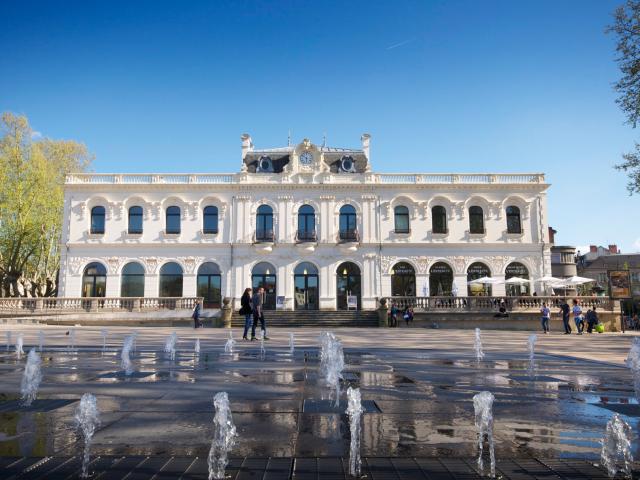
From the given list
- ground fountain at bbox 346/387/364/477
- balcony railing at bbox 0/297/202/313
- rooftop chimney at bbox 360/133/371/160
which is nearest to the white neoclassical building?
rooftop chimney at bbox 360/133/371/160

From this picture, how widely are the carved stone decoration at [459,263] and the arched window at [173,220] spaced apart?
2214cm

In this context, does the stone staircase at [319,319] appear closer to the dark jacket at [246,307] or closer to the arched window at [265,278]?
the arched window at [265,278]

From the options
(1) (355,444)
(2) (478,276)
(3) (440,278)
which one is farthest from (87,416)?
(2) (478,276)

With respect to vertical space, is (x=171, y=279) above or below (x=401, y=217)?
below

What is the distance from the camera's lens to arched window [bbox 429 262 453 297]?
3722 cm

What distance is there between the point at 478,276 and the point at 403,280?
238 inches

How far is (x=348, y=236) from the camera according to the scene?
3741 cm

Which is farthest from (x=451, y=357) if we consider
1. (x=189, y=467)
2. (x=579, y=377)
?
(x=189, y=467)

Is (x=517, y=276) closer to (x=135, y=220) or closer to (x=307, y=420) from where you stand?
(x=135, y=220)

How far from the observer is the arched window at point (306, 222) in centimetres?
3741

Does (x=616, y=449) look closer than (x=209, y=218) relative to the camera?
Yes

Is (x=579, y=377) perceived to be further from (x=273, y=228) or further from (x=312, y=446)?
(x=273, y=228)

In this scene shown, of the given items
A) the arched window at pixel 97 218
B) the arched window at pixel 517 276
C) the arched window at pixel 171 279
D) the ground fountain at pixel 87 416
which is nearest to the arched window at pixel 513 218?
the arched window at pixel 517 276

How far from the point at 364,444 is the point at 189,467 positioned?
4.99 feet
